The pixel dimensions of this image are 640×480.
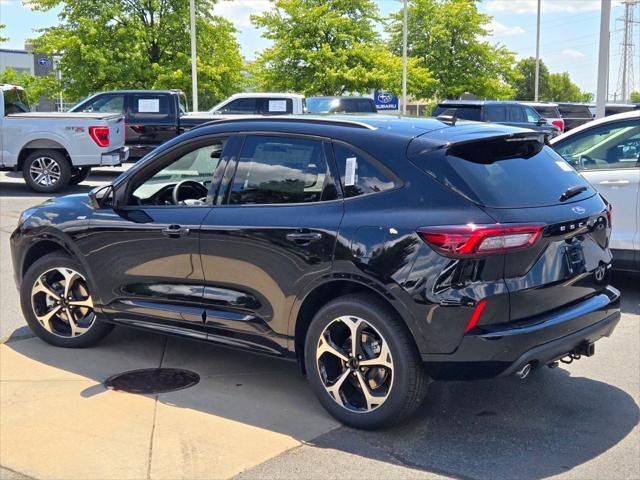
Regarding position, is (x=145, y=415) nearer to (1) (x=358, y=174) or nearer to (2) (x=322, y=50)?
(1) (x=358, y=174)

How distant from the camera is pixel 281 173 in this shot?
4684 millimetres

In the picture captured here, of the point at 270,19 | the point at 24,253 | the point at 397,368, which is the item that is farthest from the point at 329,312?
the point at 270,19

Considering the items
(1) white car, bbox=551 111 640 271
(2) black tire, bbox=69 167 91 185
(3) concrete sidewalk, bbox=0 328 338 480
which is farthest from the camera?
(2) black tire, bbox=69 167 91 185

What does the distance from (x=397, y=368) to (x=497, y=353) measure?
1.76 ft

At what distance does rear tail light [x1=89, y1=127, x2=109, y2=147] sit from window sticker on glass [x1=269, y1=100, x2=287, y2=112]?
239 inches

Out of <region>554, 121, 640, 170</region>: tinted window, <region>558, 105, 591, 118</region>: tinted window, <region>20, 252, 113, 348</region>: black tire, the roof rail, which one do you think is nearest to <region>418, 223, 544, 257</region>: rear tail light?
the roof rail

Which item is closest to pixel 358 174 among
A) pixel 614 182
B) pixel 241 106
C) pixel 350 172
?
pixel 350 172

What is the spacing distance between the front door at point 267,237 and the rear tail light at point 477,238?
0.64 meters

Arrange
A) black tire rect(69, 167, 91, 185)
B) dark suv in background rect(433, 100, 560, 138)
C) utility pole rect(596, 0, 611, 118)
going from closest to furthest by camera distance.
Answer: utility pole rect(596, 0, 611, 118), black tire rect(69, 167, 91, 185), dark suv in background rect(433, 100, 560, 138)

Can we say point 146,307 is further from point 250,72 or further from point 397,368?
point 250,72

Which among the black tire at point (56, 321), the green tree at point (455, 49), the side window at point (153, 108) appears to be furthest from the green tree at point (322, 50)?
the black tire at point (56, 321)

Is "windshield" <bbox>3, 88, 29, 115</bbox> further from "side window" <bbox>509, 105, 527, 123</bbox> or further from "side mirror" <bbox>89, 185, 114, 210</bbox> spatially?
"side window" <bbox>509, 105, 527, 123</bbox>

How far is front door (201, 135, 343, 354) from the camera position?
4.41 meters

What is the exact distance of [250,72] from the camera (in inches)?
1357
